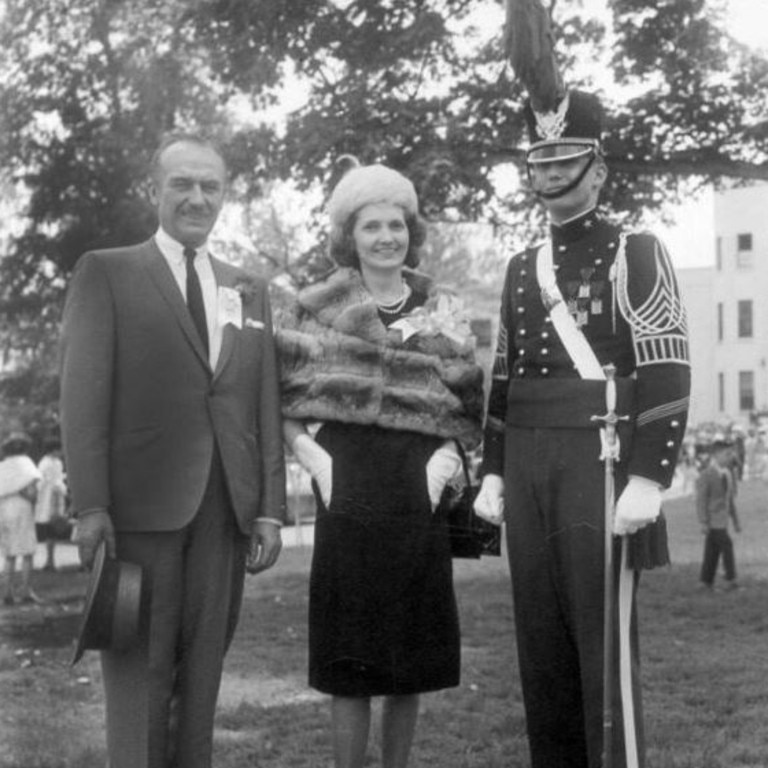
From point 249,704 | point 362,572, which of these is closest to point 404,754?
point 362,572

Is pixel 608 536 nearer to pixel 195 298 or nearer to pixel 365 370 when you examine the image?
pixel 365 370

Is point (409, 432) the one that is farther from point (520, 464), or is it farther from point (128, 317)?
point (128, 317)

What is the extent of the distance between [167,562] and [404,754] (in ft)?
2.90

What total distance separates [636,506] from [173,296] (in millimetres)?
1383

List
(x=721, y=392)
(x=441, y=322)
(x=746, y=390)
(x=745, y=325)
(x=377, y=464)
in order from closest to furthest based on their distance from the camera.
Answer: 1. (x=377, y=464)
2. (x=441, y=322)
3. (x=745, y=325)
4. (x=746, y=390)
5. (x=721, y=392)

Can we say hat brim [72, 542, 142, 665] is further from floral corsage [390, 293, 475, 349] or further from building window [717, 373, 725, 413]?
building window [717, 373, 725, 413]

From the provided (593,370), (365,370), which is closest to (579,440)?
(593,370)

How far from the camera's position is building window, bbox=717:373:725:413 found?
49.7 m

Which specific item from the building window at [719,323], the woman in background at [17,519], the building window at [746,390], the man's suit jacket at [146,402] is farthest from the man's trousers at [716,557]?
the building window at [746,390]

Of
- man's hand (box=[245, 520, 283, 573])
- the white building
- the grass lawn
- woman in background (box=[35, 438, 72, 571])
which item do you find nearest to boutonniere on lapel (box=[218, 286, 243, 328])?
man's hand (box=[245, 520, 283, 573])

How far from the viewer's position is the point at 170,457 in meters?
3.65

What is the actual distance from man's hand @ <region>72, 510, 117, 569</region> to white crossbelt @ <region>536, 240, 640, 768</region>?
1.33m

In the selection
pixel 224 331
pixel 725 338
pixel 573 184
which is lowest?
pixel 224 331

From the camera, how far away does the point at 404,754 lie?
3816 millimetres
